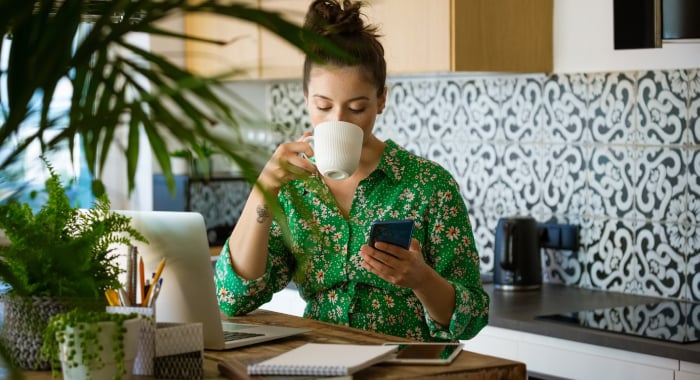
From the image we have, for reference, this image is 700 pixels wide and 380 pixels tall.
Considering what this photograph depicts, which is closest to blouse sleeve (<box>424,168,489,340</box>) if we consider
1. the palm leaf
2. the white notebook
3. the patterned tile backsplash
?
the white notebook

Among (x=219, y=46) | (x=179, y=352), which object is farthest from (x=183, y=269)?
(x=219, y=46)

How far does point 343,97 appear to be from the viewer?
78.5 inches

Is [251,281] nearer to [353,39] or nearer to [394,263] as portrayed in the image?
[394,263]

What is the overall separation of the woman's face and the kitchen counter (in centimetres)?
84

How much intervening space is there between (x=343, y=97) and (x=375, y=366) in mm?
624

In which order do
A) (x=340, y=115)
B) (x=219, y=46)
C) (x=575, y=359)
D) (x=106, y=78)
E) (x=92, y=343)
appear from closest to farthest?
(x=106, y=78), (x=92, y=343), (x=340, y=115), (x=575, y=359), (x=219, y=46)

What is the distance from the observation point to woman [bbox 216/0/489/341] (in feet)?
6.57

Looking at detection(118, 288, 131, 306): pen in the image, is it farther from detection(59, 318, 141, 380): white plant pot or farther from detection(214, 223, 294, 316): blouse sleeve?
detection(214, 223, 294, 316): blouse sleeve

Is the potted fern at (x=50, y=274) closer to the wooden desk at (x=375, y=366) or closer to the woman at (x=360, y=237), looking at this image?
the wooden desk at (x=375, y=366)

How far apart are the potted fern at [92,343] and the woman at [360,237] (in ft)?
1.85

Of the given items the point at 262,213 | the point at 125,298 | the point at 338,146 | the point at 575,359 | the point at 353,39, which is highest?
the point at 353,39

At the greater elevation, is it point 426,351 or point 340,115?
point 340,115

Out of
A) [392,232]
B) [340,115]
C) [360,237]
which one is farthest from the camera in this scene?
[360,237]

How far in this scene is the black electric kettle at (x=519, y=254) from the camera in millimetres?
3123
